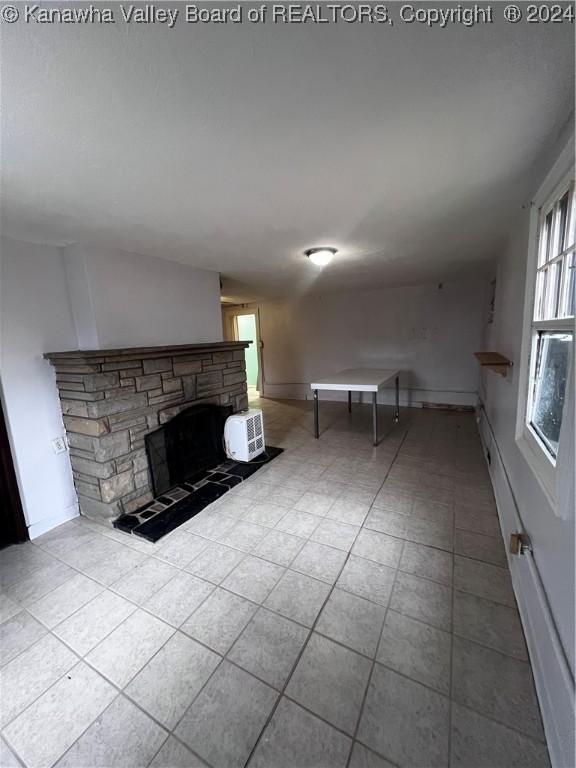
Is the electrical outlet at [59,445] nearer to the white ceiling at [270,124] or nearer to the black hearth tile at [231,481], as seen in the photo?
the black hearth tile at [231,481]

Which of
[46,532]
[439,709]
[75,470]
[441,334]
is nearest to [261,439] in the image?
[75,470]

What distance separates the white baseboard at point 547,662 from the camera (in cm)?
90

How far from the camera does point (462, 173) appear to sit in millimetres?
1516

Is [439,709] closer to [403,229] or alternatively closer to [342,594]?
[342,594]

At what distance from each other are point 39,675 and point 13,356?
1893 millimetres

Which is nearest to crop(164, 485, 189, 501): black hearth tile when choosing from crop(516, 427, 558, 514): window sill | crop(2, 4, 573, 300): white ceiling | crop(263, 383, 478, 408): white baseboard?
crop(2, 4, 573, 300): white ceiling

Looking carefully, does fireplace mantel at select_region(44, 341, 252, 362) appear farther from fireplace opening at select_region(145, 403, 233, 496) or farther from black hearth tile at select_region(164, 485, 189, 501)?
black hearth tile at select_region(164, 485, 189, 501)

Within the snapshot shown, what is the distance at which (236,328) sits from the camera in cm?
732

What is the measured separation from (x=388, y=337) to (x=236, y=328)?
11.9ft

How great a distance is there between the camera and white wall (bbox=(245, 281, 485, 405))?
491 cm

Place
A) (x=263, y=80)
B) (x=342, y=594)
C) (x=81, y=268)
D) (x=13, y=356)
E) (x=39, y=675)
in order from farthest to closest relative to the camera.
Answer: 1. (x=81, y=268)
2. (x=13, y=356)
3. (x=342, y=594)
4. (x=39, y=675)
5. (x=263, y=80)

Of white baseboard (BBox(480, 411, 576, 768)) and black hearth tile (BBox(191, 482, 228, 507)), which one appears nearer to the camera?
white baseboard (BBox(480, 411, 576, 768))

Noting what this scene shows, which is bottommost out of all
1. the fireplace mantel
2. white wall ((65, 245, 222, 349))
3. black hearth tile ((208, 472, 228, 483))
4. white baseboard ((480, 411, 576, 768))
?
black hearth tile ((208, 472, 228, 483))

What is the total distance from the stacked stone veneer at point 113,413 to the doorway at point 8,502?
1.18ft
